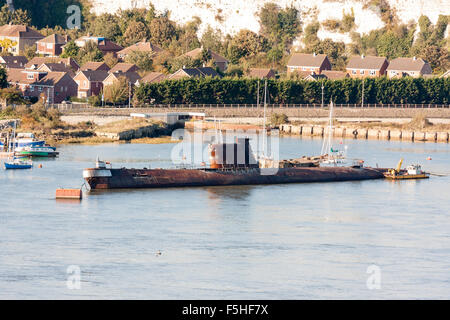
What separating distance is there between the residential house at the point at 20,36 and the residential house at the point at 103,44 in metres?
8.96

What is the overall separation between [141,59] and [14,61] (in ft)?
62.0

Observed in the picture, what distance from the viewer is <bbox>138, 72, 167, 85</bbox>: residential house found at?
124 metres

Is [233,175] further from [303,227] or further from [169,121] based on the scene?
[169,121]

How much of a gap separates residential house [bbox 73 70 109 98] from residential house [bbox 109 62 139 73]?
5.61 m

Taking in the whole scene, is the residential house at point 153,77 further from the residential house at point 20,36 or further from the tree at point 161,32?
the tree at point 161,32

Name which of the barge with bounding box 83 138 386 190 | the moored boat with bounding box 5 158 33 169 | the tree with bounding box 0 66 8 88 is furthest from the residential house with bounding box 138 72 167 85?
the barge with bounding box 83 138 386 190

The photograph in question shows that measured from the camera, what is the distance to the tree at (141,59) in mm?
138875

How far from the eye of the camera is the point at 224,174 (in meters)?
66.5

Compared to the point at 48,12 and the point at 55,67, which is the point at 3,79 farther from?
the point at 48,12

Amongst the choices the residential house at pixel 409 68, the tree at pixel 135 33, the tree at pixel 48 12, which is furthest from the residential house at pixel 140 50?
the residential house at pixel 409 68

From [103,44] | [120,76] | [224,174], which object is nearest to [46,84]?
[120,76]

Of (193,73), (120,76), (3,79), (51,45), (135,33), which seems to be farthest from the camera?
(135,33)

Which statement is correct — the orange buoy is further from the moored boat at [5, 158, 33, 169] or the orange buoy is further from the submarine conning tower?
the moored boat at [5, 158, 33, 169]

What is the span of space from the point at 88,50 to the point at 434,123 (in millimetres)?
59395
